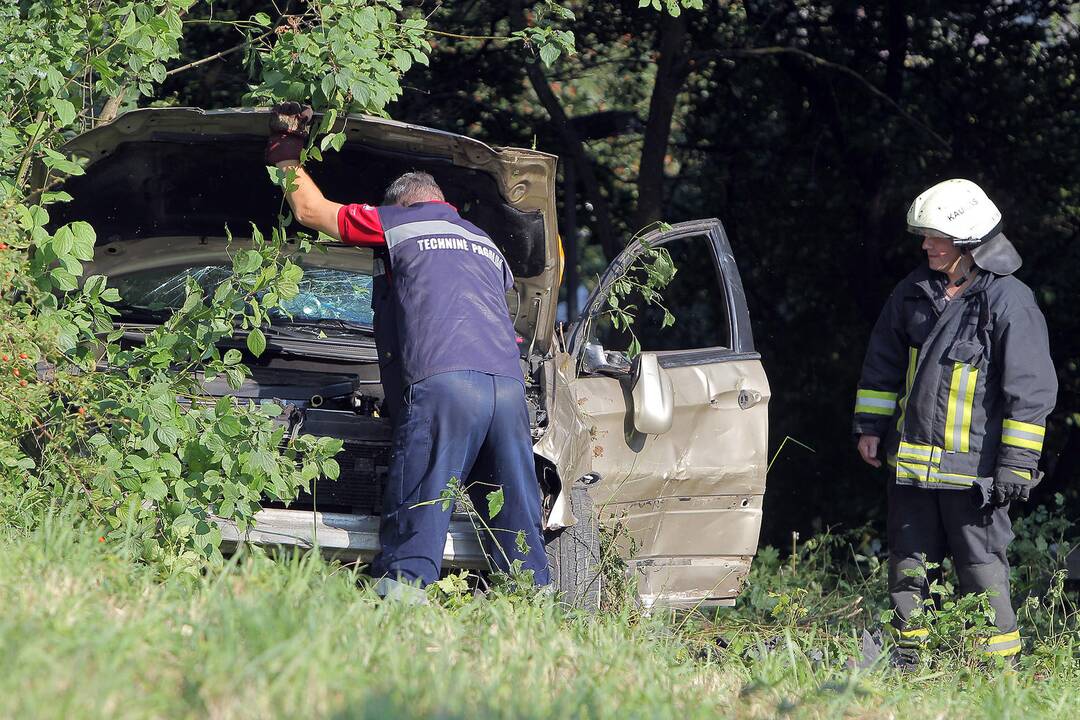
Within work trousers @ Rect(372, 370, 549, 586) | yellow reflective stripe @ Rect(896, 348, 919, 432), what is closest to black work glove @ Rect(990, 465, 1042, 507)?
yellow reflective stripe @ Rect(896, 348, 919, 432)

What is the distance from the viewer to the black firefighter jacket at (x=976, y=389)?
4512 millimetres

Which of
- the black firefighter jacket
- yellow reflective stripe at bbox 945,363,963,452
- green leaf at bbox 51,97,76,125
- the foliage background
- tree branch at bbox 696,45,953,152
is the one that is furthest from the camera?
tree branch at bbox 696,45,953,152

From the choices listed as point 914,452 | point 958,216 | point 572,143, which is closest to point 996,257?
point 958,216

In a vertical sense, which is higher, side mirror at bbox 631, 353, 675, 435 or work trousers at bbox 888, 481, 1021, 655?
side mirror at bbox 631, 353, 675, 435

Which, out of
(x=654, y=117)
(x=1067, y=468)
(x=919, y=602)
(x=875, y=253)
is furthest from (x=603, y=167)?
(x=919, y=602)

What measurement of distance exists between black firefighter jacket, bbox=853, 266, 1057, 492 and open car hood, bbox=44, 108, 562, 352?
1464 mm

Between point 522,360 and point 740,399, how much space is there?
3.23 ft

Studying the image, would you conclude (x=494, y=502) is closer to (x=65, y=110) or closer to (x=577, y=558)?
(x=577, y=558)

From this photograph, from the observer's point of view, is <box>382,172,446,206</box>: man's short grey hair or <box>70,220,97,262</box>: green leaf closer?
<box>70,220,97,262</box>: green leaf

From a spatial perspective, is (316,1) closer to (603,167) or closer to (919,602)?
(919,602)

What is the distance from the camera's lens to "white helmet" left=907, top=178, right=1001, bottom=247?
4.70 meters

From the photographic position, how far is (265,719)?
247 cm

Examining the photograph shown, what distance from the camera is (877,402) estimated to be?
16.2ft

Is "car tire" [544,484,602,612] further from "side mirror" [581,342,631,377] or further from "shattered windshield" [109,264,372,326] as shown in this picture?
"shattered windshield" [109,264,372,326]
